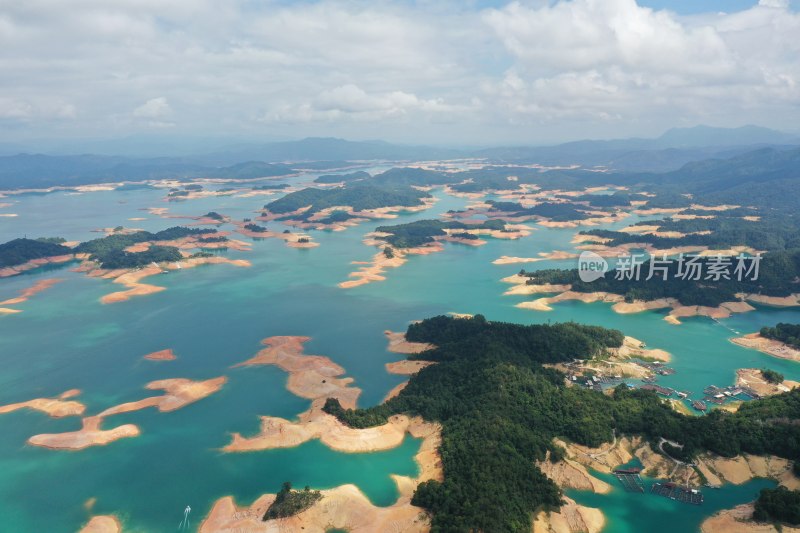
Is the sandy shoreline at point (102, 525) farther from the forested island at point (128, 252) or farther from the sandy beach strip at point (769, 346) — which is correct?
the forested island at point (128, 252)

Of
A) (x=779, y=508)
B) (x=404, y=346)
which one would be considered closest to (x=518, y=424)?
(x=779, y=508)

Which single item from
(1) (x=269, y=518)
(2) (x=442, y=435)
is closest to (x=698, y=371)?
(2) (x=442, y=435)

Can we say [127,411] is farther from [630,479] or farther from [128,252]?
[128,252]

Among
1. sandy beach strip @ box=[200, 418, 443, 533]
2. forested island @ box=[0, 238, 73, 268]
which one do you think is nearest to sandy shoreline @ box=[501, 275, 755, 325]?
sandy beach strip @ box=[200, 418, 443, 533]

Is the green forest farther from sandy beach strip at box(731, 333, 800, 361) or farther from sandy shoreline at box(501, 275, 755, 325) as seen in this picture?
sandy shoreline at box(501, 275, 755, 325)

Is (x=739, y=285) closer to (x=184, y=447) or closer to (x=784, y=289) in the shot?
(x=784, y=289)

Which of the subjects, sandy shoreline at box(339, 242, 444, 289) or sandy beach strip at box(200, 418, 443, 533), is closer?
sandy beach strip at box(200, 418, 443, 533)
